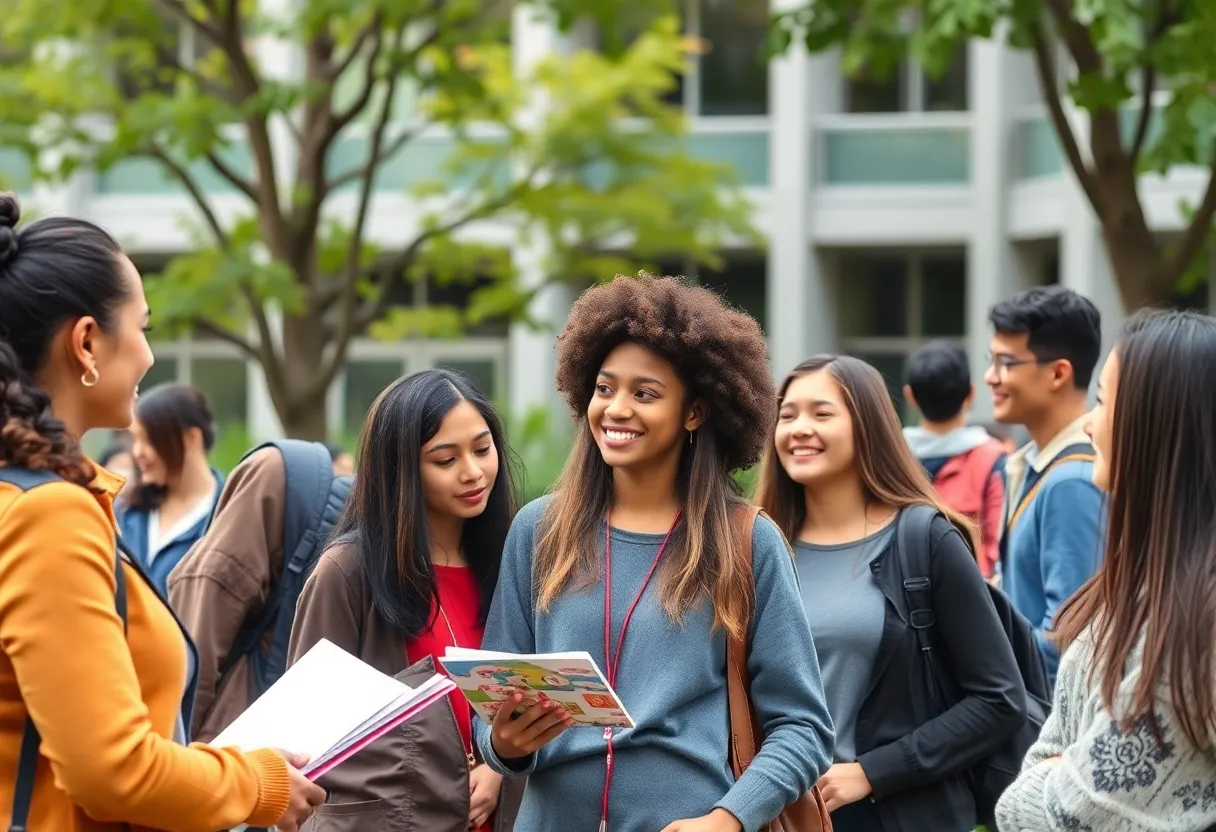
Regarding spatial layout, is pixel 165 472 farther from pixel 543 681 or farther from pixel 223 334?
pixel 223 334

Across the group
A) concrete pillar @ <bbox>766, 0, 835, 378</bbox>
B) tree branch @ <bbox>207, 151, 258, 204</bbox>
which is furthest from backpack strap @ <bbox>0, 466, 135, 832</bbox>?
concrete pillar @ <bbox>766, 0, 835, 378</bbox>

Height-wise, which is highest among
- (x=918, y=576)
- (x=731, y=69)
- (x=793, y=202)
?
(x=731, y=69)

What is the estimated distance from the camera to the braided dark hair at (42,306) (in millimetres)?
2545

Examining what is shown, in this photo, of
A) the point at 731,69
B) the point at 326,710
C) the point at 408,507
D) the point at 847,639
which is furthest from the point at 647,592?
the point at 731,69

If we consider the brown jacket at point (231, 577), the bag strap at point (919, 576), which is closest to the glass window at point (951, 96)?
the bag strap at point (919, 576)

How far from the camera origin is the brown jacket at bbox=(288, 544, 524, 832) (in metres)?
3.85

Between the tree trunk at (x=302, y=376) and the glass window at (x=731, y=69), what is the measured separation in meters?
10.1

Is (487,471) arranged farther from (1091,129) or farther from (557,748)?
(1091,129)

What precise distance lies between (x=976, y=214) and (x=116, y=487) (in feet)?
63.4

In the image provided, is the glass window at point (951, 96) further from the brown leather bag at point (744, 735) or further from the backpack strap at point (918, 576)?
A: the brown leather bag at point (744, 735)

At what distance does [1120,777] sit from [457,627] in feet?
5.95

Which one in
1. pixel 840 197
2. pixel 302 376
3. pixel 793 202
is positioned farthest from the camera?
pixel 840 197

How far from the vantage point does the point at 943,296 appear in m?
22.4

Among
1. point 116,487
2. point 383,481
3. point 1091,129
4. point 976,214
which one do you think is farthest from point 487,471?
point 976,214
